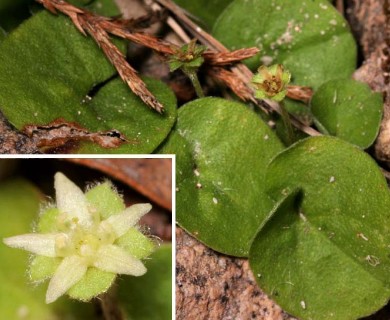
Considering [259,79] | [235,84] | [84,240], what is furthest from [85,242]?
[235,84]

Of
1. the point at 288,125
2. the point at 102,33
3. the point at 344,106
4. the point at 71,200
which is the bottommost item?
the point at 344,106

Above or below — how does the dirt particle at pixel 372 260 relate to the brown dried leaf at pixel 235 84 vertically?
below

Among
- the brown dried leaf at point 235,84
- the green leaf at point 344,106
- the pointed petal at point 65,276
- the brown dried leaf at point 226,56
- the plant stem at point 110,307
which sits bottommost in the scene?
the green leaf at point 344,106

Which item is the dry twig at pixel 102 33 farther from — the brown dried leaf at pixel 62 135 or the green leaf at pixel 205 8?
the green leaf at pixel 205 8

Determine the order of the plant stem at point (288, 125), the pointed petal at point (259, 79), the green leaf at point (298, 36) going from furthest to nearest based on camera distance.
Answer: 1. the green leaf at point (298, 36)
2. the plant stem at point (288, 125)
3. the pointed petal at point (259, 79)

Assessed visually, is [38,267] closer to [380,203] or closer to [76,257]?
[76,257]

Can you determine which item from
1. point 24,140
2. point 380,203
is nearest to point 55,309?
point 24,140

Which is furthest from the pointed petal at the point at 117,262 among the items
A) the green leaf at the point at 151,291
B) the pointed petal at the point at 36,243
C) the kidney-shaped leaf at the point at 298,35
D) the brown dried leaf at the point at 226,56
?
the kidney-shaped leaf at the point at 298,35

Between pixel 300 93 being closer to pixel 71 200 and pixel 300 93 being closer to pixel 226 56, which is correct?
pixel 226 56
